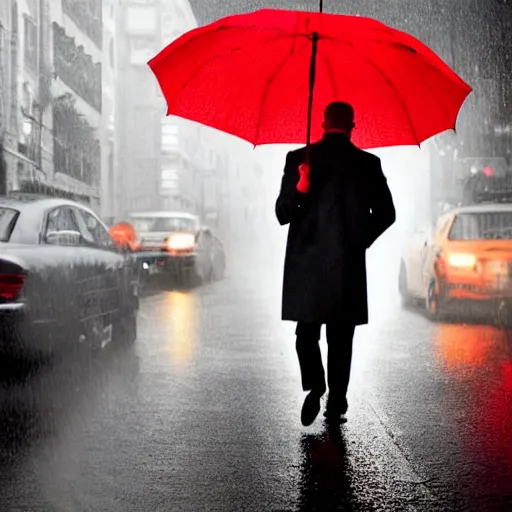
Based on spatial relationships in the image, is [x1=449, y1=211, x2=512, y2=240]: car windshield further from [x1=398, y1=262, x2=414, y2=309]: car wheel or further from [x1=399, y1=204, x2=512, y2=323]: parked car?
[x1=398, y1=262, x2=414, y2=309]: car wheel

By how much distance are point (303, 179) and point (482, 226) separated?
8019mm

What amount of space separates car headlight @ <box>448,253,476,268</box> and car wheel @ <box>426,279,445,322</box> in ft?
1.57

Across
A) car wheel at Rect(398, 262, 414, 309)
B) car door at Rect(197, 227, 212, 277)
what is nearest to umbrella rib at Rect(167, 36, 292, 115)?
car wheel at Rect(398, 262, 414, 309)

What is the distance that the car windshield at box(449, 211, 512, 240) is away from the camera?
12.3m

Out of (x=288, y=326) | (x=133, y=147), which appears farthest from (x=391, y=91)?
(x=133, y=147)

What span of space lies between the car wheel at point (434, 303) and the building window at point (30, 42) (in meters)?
21.5

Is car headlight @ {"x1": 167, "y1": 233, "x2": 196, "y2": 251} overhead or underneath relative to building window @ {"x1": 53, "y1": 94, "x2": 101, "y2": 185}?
underneath

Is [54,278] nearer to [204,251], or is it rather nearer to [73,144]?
[204,251]

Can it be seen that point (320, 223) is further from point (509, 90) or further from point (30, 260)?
point (509, 90)

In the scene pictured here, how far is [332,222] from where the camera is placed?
5.09 meters

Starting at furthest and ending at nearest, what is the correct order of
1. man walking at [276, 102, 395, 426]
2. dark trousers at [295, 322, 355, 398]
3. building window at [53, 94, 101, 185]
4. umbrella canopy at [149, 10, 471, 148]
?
building window at [53, 94, 101, 185], umbrella canopy at [149, 10, 471, 148], dark trousers at [295, 322, 355, 398], man walking at [276, 102, 395, 426]

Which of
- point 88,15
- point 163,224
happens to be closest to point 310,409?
point 163,224

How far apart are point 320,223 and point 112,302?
3.93m

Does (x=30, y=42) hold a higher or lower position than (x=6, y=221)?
higher
